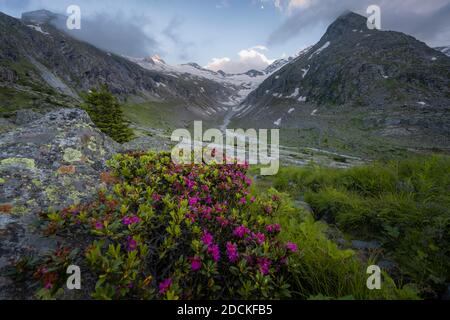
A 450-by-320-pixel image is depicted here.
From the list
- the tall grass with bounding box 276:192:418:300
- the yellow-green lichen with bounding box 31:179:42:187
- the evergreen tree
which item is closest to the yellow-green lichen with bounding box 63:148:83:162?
the yellow-green lichen with bounding box 31:179:42:187

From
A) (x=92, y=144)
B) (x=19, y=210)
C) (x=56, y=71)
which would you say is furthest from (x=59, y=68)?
(x=19, y=210)

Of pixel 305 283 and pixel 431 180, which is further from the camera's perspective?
pixel 431 180

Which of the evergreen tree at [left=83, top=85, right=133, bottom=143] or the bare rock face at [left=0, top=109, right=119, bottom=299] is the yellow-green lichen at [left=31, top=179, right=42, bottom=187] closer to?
the bare rock face at [left=0, top=109, right=119, bottom=299]

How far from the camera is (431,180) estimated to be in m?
4.61

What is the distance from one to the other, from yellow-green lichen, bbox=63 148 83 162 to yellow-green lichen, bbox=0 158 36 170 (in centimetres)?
46

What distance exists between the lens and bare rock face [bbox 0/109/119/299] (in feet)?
7.26

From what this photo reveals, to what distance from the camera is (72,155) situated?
3855mm

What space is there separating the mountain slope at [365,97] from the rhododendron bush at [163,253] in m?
55.7

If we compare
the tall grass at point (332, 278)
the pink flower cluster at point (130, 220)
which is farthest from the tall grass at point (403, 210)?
the pink flower cluster at point (130, 220)

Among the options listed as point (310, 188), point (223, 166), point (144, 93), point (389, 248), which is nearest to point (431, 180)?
point (389, 248)

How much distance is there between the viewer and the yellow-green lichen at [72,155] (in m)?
3.75

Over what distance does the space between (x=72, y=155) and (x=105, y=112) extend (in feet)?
104

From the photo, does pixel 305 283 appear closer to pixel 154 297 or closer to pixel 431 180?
pixel 154 297
